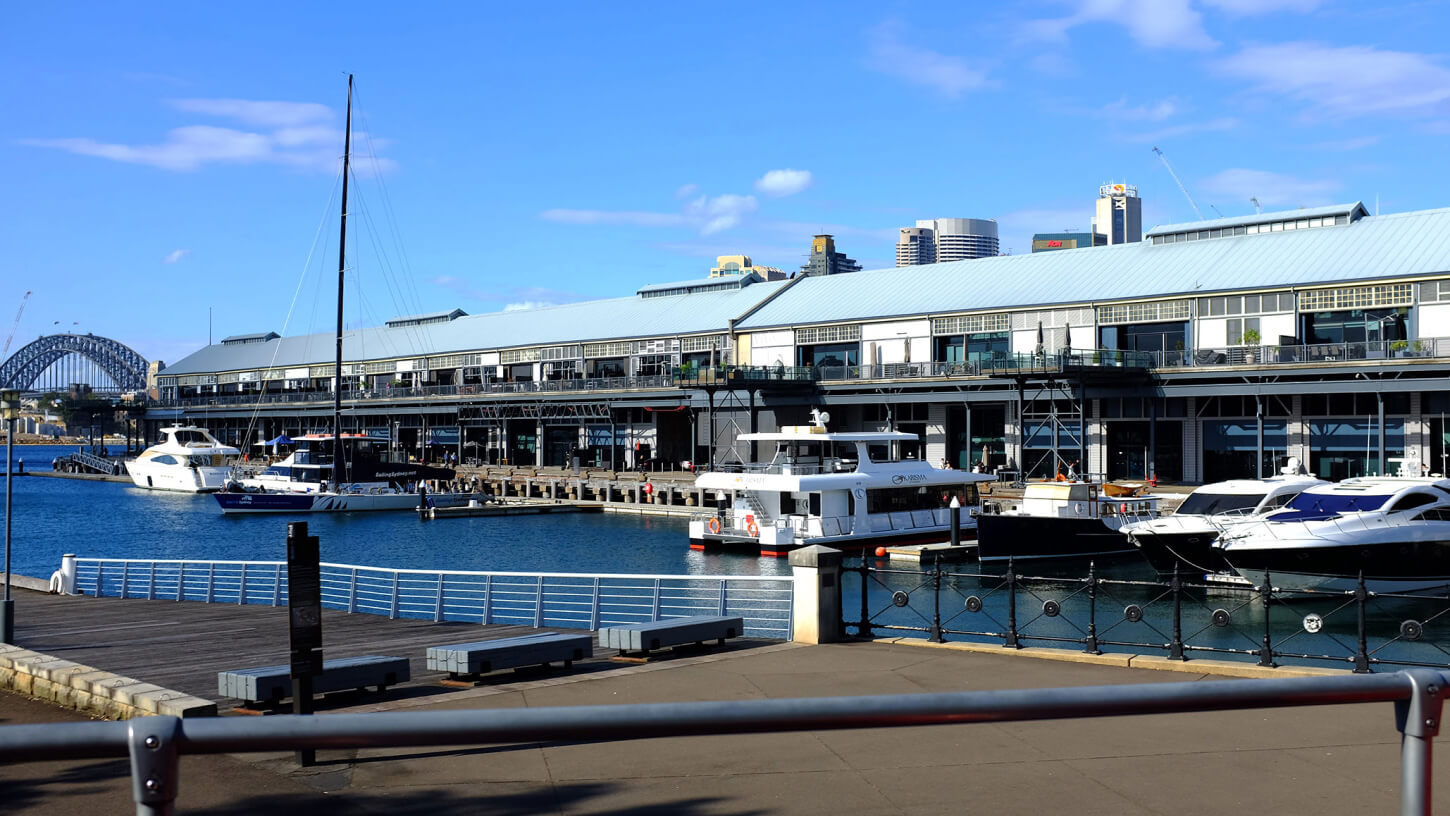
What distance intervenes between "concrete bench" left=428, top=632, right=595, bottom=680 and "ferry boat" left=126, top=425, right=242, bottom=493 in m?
87.1

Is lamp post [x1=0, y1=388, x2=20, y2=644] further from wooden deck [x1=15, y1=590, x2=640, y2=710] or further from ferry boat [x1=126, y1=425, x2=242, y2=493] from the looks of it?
ferry boat [x1=126, y1=425, x2=242, y2=493]

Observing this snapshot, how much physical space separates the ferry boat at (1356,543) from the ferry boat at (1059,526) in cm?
1019

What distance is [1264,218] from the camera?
67375 mm

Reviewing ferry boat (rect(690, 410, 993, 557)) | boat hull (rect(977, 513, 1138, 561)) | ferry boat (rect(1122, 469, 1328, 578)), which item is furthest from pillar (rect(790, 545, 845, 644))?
ferry boat (rect(690, 410, 993, 557))

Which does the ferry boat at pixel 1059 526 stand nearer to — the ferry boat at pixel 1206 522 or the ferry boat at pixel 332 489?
the ferry boat at pixel 1206 522

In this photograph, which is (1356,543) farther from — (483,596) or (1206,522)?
(483,596)

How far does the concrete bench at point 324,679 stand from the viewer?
13.2 m

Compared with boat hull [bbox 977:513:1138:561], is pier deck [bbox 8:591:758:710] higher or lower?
higher

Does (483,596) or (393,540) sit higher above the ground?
(483,596)

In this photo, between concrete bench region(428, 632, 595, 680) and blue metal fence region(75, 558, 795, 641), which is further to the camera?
blue metal fence region(75, 558, 795, 641)

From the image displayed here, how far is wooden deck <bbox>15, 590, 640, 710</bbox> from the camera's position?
16.3m

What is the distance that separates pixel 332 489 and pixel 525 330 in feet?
94.8

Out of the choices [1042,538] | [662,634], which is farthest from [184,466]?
[662,634]

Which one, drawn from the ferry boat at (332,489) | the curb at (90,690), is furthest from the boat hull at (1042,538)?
the ferry boat at (332,489)
